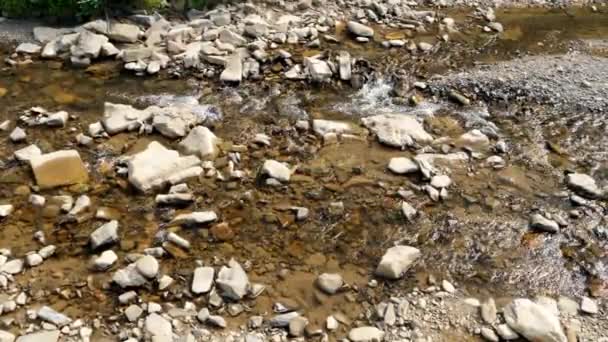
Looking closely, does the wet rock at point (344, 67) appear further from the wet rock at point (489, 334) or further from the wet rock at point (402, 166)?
the wet rock at point (489, 334)

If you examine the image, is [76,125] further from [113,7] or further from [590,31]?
[590,31]

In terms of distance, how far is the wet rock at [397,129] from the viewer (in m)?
8.80

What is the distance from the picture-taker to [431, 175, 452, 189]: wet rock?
7980 millimetres

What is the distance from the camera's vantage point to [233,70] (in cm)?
1005

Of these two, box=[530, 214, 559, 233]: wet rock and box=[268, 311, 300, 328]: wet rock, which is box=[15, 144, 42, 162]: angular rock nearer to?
box=[268, 311, 300, 328]: wet rock

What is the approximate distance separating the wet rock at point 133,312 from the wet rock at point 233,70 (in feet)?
15.8

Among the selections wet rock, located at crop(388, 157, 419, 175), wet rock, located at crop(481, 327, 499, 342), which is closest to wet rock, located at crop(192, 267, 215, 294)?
wet rock, located at crop(481, 327, 499, 342)

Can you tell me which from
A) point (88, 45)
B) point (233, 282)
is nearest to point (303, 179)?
point (233, 282)

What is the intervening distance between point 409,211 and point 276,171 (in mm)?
1812

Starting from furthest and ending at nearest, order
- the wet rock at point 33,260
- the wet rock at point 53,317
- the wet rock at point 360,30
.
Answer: the wet rock at point 360,30 → the wet rock at point 33,260 → the wet rock at point 53,317

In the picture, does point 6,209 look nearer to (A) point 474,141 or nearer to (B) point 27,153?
(B) point 27,153

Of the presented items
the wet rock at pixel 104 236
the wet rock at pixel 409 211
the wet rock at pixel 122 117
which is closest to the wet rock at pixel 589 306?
the wet rock at pixel 409 211

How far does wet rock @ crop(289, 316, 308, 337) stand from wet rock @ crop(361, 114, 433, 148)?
3.52 meters

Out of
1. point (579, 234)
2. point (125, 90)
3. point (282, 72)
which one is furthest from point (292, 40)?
point (579, 234)
